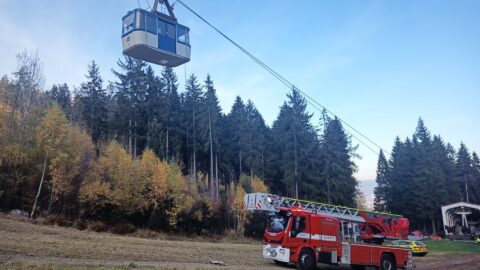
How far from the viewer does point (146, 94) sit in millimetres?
60344

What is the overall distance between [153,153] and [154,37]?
2788cm

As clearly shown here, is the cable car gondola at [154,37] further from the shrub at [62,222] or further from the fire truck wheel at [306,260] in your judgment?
the shrub at [62,222]

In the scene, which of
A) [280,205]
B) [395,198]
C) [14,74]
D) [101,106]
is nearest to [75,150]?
[14,74]

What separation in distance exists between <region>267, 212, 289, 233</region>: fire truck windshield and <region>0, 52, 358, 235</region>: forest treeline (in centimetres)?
2581

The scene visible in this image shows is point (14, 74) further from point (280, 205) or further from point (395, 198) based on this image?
point (395, 198)

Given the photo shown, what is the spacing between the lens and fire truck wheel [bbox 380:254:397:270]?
21906 mm

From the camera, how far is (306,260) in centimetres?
1948

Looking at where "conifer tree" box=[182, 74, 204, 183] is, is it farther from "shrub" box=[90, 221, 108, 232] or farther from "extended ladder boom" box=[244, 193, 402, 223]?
"extended ladder boom" box=[244, 193, 402, 223]

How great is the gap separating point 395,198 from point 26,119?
69.5 meters

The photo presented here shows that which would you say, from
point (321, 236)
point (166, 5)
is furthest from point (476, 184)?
point (166, 5)

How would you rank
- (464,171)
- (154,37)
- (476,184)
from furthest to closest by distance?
(464,171) < (476,184) < (154,37)

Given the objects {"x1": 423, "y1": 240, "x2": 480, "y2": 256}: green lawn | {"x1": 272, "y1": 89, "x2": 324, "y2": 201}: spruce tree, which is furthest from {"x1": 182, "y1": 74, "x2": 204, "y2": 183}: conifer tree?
{"x1": 423, "y1": 240, "x2": 480, "y2": 256}: green lawn

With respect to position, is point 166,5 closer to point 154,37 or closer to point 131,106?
point 154,37

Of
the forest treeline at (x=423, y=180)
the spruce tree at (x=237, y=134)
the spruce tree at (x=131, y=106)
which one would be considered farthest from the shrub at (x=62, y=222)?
the forest treeline at (x=423, y=180)
